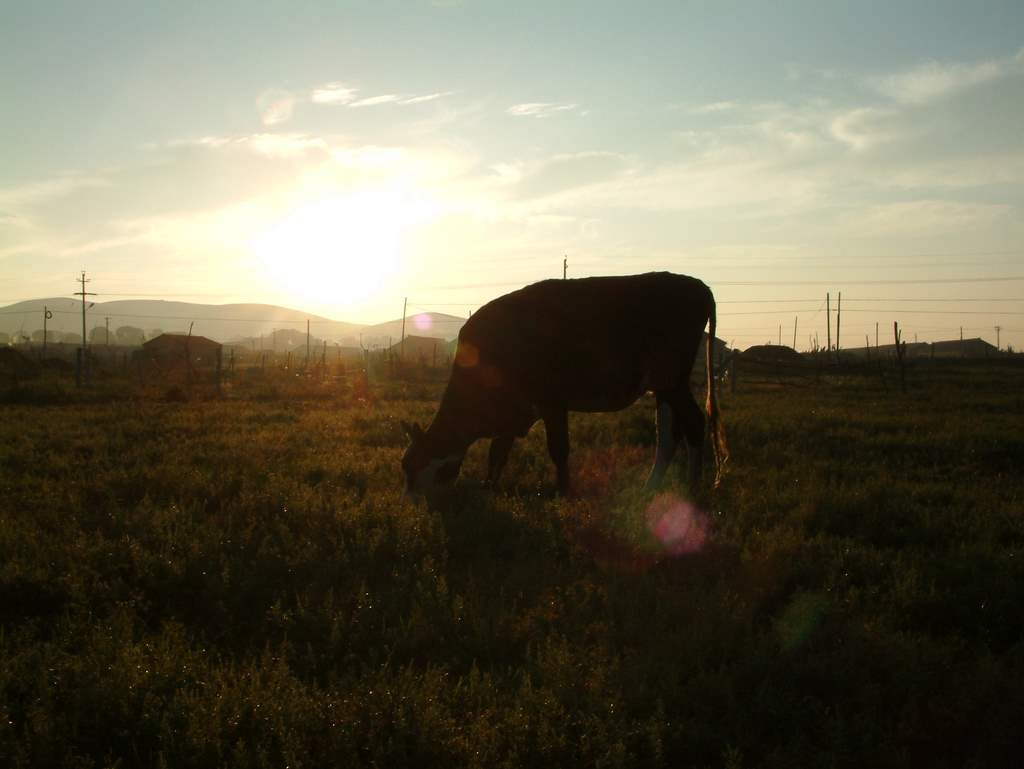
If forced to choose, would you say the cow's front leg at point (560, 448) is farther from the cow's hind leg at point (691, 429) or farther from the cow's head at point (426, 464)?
the cow's hind leg at point (691, 429)

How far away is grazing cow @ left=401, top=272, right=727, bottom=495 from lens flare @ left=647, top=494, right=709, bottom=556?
2.92ft

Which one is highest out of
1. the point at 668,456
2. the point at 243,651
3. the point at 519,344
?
the point at 519,344

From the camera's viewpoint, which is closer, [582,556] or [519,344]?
[582,556]

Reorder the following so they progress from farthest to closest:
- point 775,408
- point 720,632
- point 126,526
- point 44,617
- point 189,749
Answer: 1. point 775,408
2. point 126,526
3. point 44,617
4. point 720,632
5. point 189,749

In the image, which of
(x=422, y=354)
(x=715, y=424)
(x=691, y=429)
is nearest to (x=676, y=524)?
(x=691, y=429)

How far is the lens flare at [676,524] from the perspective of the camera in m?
6.33

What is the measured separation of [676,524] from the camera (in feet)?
23.1

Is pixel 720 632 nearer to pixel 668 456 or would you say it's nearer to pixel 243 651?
pixel 243 651

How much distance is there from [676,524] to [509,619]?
2759 millimetres

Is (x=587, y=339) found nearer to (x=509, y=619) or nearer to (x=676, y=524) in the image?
(x=676, y=524)

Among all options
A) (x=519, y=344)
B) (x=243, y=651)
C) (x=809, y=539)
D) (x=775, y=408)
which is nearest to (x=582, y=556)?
(x=809, y=539)

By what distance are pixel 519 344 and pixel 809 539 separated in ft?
11.9

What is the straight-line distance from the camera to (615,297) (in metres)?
8.91

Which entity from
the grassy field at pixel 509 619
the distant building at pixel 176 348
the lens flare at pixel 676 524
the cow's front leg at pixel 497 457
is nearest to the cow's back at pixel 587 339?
the cow's front leg at pixel 497 457
